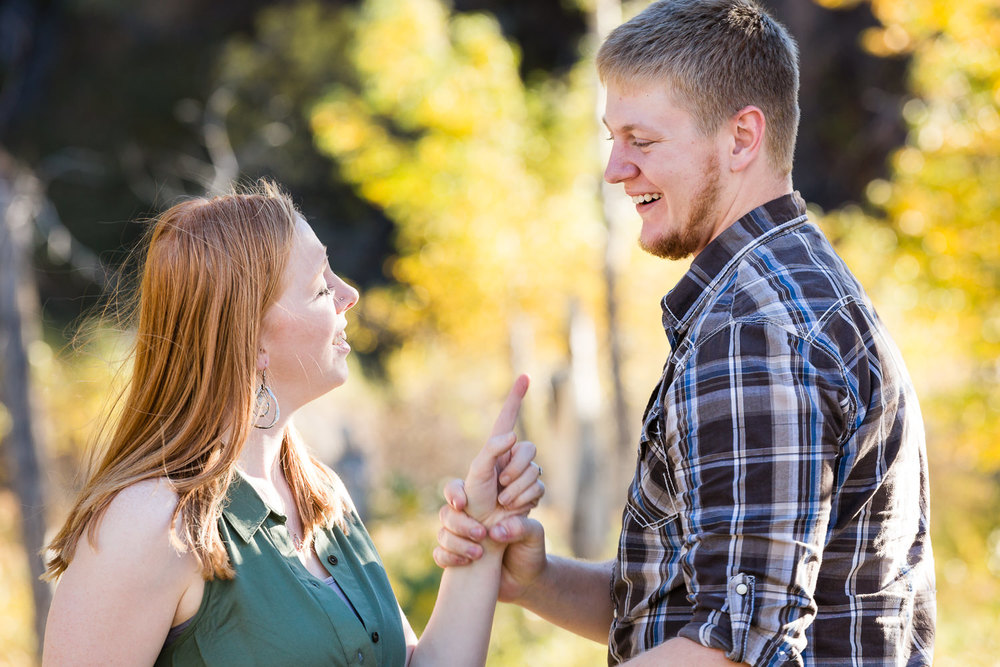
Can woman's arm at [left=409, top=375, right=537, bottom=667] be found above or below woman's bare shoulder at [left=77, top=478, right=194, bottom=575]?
below

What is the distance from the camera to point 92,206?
1888 cm

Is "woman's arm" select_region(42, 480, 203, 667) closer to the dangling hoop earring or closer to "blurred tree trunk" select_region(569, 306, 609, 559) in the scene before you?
the dangling hoop earring

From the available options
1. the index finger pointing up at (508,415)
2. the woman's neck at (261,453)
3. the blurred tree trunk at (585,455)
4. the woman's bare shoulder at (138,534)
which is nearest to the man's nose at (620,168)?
the index finger pointing up at (508,415)

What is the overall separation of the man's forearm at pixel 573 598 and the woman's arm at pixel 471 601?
120 mm

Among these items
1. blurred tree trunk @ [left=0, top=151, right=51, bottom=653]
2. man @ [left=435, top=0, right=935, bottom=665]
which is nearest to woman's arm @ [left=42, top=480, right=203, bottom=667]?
man @ [left=435, top=0, right=935, bottom=665]

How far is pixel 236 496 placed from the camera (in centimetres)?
168

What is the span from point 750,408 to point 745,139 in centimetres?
53

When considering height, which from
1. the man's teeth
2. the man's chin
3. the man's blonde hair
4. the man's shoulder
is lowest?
the man's shoulder

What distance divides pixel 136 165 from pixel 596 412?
34.4 feet

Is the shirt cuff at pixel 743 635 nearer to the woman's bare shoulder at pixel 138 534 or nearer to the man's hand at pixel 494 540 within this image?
the man's hand at pixel 494 540

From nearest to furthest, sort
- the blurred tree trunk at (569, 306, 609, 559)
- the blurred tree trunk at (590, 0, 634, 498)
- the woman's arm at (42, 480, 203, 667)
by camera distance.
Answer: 1. the woman's arm at (42, 480, 203, 667)
2. the blurred tree trunk at (590, 0, 634, 498)
3. the blurred tree trunk at (569, 306, 609, 559)

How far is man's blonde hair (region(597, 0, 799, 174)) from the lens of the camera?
5.22 feet

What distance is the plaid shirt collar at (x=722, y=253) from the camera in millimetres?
1575

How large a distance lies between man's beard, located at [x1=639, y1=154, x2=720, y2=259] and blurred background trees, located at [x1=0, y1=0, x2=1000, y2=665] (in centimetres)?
106
